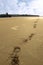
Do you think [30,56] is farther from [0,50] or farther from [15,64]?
[0,50]

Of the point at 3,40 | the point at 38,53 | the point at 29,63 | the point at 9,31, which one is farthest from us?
the point at 9,31

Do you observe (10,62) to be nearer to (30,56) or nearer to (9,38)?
(30,56)

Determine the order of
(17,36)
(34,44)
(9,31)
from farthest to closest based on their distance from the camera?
(9,31), (17,36), (34,44)

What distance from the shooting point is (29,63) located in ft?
4.29

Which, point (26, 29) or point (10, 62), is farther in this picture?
point (26, 29)

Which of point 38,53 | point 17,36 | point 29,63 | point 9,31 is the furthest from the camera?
point 9,31

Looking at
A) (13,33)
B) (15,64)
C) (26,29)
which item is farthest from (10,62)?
(26,29)

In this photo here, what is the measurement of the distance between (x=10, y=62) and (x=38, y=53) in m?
0.26

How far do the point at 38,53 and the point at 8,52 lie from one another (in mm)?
241

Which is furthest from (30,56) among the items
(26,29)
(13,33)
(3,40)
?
(26,29)

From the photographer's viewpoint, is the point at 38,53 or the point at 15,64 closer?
the point at 15,64

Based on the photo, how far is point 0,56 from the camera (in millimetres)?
1398

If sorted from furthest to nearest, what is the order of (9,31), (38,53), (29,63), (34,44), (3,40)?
(9,31) < (3,40) < (34,44) < (38,53) < (29,63)

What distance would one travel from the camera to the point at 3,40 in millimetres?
1774
